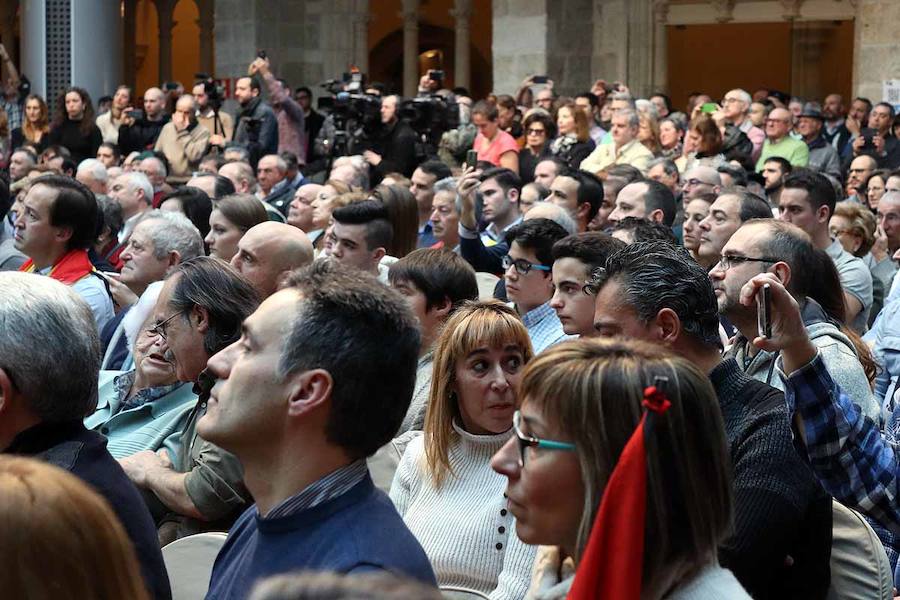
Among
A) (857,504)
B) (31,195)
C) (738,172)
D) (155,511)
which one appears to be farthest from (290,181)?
(857,504)

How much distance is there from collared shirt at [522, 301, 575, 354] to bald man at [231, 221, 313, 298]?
81 centimetres

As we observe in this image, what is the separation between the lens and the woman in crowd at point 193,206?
6898 millimetres

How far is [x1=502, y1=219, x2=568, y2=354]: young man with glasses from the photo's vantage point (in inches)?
197

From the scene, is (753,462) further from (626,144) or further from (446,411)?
(626,144)

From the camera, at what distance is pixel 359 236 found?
588 cm

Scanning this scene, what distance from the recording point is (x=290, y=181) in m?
10.1

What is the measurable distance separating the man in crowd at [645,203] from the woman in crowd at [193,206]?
6.59 ft

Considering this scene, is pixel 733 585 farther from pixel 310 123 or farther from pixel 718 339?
pixel 310 123

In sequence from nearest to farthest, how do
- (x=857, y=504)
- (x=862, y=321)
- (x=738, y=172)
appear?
(x=857, y=504), (x=862, y=321), (x=738, y=172)

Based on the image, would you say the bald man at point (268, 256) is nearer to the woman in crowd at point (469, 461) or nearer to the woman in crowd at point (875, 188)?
the woman in crowd at point (469, 461)

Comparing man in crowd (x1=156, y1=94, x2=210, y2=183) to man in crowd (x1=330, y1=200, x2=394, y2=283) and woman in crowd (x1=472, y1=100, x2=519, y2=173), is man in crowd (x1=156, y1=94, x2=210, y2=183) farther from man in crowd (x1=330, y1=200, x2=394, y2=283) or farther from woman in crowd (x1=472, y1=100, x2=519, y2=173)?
man in crowd (x1=330, y1=200, x2=394, y2=283)

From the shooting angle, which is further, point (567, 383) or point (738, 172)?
point (738, 172)

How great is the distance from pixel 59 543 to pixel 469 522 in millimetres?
1747

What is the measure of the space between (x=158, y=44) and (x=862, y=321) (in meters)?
20.0
